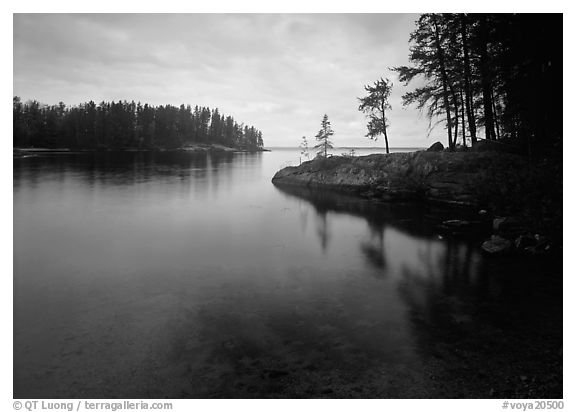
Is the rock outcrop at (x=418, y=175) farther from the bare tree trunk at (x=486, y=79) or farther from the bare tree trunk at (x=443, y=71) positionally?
the bare tree trunk at (x=443, y=71)

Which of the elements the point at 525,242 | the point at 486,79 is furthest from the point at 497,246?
the point at 486,79

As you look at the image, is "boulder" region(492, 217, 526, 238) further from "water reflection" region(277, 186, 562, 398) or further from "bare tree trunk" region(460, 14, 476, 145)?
"bare tree trunk" region(460, 14, 476, 145)

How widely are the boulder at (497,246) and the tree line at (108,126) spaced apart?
346 ft

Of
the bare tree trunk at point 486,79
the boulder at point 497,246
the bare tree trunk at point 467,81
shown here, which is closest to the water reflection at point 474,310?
the boulder at point 497,246

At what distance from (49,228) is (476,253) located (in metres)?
22.6

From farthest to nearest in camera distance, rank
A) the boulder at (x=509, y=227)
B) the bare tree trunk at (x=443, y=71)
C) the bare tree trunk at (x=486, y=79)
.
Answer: the bare tree trunk at (x=443, y=71) → the bare tree trunk at (x=486, y=79) → the boulder at (x=509, y=227)

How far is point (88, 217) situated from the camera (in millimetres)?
20906

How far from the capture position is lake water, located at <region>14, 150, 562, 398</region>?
242 inches

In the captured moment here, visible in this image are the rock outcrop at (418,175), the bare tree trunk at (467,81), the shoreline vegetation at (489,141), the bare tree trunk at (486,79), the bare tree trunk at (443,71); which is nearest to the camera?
the shoreline vegetation at (489,141)

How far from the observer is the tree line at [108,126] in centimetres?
10112

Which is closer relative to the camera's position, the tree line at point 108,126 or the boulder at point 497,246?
the boulder at point 497,246

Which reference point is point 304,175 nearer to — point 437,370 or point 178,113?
point 437,370

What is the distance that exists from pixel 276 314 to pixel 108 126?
5069 inches

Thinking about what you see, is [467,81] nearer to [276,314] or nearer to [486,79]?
[486,79]
